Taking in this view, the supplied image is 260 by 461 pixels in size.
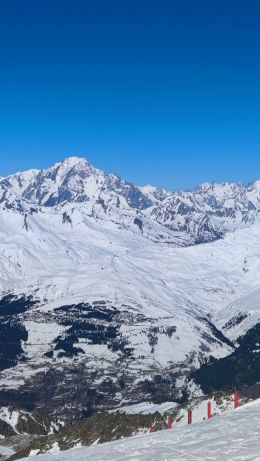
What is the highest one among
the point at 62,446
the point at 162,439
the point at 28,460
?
the point at 162,439

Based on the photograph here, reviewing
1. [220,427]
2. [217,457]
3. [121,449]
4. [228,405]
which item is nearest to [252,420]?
[220,427]

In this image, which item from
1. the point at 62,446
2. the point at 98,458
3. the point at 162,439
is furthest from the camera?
the point at 62,446

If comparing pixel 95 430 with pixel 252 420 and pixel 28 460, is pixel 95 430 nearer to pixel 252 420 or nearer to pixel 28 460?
pixel 28 460

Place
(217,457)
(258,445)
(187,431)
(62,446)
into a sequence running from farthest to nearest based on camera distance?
(62,446)
(187,431)
(258,445)
(217,457)

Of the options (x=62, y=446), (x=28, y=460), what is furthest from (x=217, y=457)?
(x=62, y=446)

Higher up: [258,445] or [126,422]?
[258,445]

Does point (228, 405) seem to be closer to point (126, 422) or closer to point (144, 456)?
point (126, 422)

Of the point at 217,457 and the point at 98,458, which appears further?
the point at 98,458
